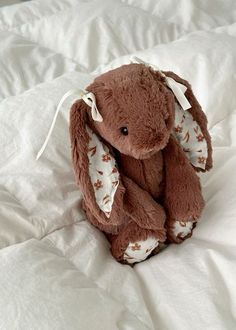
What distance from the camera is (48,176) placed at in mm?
771

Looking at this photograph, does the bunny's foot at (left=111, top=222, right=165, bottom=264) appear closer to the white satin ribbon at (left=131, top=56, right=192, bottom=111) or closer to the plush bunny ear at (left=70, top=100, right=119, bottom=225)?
the plush bunny ear at (left=70, top=100, right=119, bottom=225)

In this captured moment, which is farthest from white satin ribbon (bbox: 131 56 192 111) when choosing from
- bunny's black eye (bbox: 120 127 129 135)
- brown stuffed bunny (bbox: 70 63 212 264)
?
bunny's black eye (bbox: 120 127 129 135)

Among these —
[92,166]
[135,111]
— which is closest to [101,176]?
[92,166]

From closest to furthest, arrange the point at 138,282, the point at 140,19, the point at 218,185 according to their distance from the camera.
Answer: the point at 138,282, the point at 218,185, the point at 140,19

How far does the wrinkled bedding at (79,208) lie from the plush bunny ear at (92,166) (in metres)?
0.11

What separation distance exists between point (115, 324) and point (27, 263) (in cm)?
15

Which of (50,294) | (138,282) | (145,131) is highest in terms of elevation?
(145,131)

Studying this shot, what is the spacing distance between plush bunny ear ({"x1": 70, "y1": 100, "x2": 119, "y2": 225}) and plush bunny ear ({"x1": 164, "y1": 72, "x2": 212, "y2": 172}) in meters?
0.14

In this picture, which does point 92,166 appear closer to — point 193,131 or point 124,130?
point 124,130

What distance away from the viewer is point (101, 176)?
0.65m

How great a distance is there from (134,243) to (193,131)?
0.22 meters

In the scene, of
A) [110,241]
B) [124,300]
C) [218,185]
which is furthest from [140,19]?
[124,300]

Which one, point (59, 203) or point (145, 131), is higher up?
point (145, 131)

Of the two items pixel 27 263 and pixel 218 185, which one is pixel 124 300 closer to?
pixel 27 263
